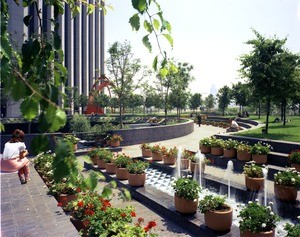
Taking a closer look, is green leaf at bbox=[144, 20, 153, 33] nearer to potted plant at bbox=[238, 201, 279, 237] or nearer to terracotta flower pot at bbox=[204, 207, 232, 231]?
potted plant at bbox=[238, 201, 279, 237]

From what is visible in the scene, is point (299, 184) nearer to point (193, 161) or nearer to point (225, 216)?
point (225, 216)

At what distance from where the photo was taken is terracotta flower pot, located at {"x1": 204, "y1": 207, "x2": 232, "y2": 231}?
6363 mm

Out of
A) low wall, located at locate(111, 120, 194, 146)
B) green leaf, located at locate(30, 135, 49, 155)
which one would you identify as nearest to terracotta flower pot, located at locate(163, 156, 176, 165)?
low wall, located at locate(111, 120, 194, 146)

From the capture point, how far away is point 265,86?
16297 millimetres

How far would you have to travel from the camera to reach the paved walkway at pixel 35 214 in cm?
484

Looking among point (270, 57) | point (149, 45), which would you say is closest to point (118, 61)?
point (270, 57)

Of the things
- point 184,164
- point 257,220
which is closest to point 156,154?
point 184,164

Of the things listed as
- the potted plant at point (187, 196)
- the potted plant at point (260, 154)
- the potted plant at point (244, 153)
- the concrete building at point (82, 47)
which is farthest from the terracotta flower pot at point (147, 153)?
the concrete building at point (82, 47)

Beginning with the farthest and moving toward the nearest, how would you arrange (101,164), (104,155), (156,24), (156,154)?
(156,154), (101,164), (104,155), (156,24)

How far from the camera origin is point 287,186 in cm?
790

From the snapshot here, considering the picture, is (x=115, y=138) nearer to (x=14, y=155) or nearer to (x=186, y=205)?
(x=14, y=155)

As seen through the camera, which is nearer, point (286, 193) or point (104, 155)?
point (286, 193)

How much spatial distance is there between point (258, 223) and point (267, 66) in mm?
12217

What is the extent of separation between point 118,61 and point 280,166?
17689mm
